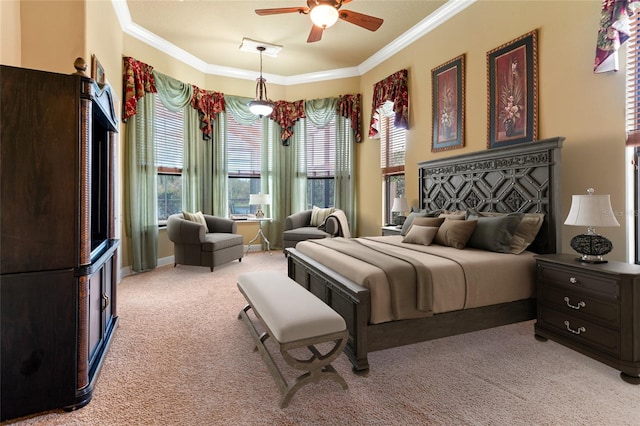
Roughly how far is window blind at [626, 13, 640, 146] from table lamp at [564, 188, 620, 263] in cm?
73

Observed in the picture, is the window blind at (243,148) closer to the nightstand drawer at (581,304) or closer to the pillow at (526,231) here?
the pillow at (526,231)

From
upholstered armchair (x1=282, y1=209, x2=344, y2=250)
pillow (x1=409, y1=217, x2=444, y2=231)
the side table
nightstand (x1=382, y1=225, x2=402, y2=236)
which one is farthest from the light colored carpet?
the side table

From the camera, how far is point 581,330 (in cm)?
236

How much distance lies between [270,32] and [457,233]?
410 cm

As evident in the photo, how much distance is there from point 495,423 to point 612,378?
111 centimetres

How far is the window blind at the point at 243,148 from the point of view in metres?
6.65

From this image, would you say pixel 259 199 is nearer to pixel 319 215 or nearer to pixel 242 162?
pixel 242 162

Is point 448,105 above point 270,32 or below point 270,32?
below

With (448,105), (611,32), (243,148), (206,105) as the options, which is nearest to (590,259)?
(611,32)

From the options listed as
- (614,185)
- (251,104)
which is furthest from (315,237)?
(614,185)

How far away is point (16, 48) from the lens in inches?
111

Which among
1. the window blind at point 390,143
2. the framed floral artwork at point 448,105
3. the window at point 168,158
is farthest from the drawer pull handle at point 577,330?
the window at point 168,158

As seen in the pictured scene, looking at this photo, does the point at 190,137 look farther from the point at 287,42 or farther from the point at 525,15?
the point at 525,15

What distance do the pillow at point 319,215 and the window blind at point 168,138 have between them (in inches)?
104
